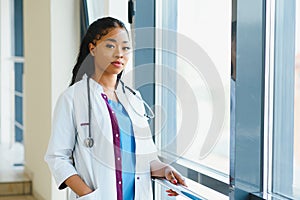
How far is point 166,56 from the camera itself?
9.53 ft

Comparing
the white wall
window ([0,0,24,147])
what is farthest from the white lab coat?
window ([0,0,24,147])

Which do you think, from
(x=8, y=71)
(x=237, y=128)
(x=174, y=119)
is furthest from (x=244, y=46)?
(x=8, y=71)

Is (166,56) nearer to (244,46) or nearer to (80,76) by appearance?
(80,76)

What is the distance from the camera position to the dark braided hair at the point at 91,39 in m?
2.22

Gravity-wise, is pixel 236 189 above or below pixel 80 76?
below

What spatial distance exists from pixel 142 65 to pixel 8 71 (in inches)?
179

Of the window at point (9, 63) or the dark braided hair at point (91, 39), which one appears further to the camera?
the window at point (9, 63)

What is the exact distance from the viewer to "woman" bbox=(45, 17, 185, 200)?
2.14 meters

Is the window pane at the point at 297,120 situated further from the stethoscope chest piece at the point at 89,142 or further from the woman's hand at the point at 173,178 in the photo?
the stethoscope chest piece at the point at 89,142

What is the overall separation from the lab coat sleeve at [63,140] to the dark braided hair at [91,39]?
5.2 inches

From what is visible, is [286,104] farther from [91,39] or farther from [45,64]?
[45,64]

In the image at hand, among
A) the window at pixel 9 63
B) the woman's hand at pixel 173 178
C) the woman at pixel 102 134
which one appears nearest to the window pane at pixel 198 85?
the woman's hand at pixel 173 178

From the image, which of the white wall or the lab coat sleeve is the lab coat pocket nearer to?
the lab coat sleeve

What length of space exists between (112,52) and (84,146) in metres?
0.37
